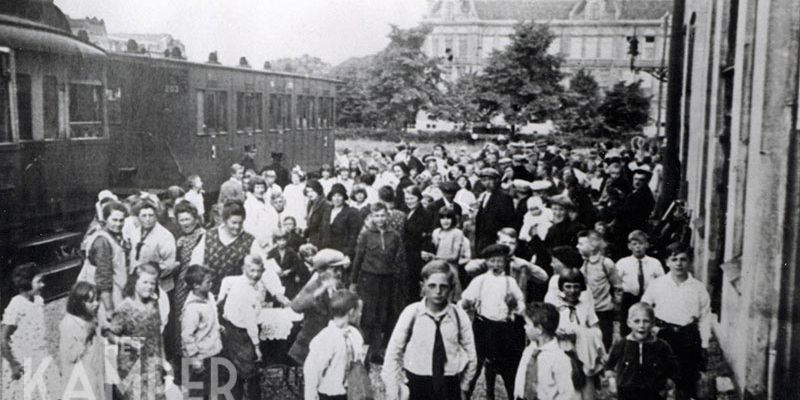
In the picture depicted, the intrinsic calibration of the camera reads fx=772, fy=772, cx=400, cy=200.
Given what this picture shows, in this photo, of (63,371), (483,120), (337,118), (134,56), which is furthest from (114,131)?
(337,118)

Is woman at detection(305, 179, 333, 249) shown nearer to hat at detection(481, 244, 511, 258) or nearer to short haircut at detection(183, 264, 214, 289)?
hat at detection(481, 244, 511, 258)

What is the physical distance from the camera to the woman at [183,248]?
6.02m

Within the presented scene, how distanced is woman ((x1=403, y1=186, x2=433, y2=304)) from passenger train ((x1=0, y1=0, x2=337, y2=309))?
144 inches

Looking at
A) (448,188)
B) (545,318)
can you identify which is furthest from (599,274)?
(448,188)

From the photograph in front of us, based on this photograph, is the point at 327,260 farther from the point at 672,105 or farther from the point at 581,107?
the point at 581,107

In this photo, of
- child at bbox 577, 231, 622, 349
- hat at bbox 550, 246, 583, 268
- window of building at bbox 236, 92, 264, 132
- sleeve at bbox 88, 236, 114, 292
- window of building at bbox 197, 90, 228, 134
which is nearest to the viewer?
hat at bbox 550, 246, 583, 268

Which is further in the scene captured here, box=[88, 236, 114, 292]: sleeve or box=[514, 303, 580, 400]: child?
box=[88, 236, 114, 292]: sleeve

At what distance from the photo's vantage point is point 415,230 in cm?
760

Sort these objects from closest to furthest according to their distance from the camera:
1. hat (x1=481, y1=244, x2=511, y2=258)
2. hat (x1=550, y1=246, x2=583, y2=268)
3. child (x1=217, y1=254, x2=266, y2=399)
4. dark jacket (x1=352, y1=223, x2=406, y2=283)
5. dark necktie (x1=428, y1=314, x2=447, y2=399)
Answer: dark necktie (x1=428, y1=314, x2=447, y2=399) < child (x1=217, y1=254, x2=266, y2=399) < hat (x1=550, y1=246, x2=583, y2=268) < hat (x1=481, y1=244, x2=511, y2=258) < dark jacket (x1=352, y1=223, x2=406, y2=283)

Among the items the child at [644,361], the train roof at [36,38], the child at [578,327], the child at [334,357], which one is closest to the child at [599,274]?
the child at [578,327]

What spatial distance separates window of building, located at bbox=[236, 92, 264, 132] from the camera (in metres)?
14.8

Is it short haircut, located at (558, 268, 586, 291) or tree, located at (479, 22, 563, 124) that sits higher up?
tree, located at (479, 22, 563, 124)

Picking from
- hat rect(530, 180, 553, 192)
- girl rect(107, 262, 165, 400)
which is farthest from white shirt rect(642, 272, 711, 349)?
girl rect(107, 262, 165, 400)

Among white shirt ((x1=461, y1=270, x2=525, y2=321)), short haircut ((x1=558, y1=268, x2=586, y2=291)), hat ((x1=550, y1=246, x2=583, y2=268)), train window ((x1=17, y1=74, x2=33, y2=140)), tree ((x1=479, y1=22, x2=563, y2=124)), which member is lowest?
white shirt ((x1=461, y1=270, x2=525, y2=321))
